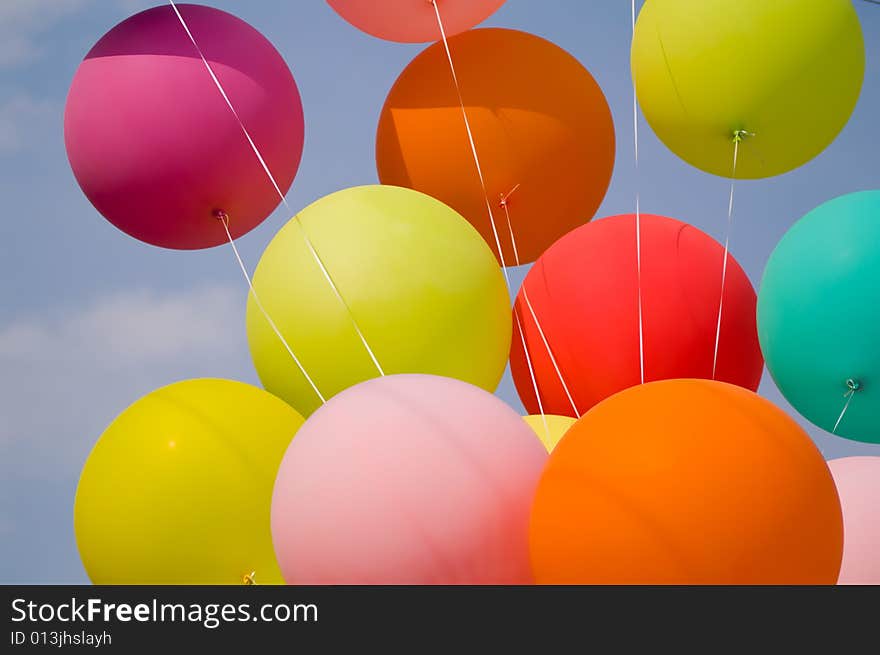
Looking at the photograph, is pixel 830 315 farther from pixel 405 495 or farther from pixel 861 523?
pixel 405 495

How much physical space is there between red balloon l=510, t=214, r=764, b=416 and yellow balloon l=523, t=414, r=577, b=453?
0.80 ft

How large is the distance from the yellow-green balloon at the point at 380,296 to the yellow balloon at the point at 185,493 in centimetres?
34

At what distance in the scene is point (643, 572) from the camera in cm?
232

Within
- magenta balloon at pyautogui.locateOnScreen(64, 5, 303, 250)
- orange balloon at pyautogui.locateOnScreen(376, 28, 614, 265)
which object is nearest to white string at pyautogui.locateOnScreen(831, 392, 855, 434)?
orange balloon at pyautogui.locateOnScreen(376, 28, 614, 265)

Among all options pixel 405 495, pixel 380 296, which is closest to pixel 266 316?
pixel 380 296

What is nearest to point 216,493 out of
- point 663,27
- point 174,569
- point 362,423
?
point 174,569

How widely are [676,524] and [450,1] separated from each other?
2.38 meters

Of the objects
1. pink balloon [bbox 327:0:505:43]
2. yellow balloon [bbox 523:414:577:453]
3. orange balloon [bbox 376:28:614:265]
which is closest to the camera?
yellow balloon [bbox 523:414:577:453]

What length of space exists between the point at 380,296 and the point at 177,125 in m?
0.86

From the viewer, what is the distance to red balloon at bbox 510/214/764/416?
3.93 meters

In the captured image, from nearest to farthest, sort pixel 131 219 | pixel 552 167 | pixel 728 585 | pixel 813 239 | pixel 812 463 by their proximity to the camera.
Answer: pixel 728 585
pixel 812 463
pixel 813 239
pixel 131 219
pixel 552 167

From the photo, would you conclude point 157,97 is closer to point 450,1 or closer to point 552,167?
point 450,1

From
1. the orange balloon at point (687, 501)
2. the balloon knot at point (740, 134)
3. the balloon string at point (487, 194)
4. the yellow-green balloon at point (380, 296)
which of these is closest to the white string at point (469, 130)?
the balloon string at point (487, 194)

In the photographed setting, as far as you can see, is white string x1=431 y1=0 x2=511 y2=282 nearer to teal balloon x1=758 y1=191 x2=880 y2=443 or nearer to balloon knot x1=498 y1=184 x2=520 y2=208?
balloon knot x1=498 y1=184 x2=520 y2=208
